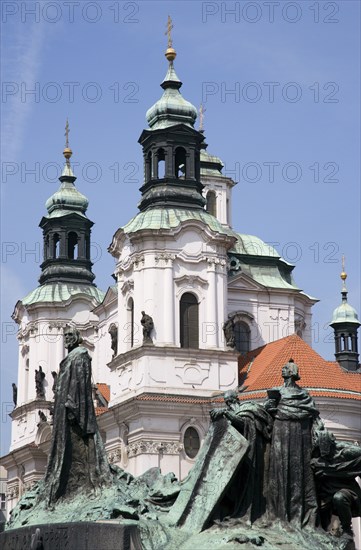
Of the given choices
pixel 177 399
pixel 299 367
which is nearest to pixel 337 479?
pixel 299 367

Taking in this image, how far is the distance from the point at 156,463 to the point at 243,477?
109 feet

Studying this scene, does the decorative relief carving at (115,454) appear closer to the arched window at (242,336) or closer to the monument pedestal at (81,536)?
the arched window at (242,336)

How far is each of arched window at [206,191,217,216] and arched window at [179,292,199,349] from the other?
34.1 ft

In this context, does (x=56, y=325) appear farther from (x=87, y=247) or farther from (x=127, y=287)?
(x=127, y=287)

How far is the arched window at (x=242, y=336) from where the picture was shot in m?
55.9

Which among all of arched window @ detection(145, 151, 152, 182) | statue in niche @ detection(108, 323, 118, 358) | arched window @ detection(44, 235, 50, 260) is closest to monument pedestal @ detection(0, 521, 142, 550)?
statue in niche @ detection(108, 323, 118, 358)

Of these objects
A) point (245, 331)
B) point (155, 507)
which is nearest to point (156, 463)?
point (245, 331)

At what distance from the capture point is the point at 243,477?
1527 centimetres

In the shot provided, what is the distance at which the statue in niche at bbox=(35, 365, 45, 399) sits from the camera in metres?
58.5

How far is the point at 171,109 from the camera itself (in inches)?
2116

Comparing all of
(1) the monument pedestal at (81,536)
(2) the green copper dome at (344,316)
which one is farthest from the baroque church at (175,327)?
(1) the monument pedestal at (81,536)

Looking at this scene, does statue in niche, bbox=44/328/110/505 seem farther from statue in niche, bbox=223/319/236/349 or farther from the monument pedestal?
statue in niche, bbox=223/319/236/349

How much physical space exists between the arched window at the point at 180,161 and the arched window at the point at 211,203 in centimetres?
718

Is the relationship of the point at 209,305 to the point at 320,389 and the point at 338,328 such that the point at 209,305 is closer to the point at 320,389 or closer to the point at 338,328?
the point at 320,389
